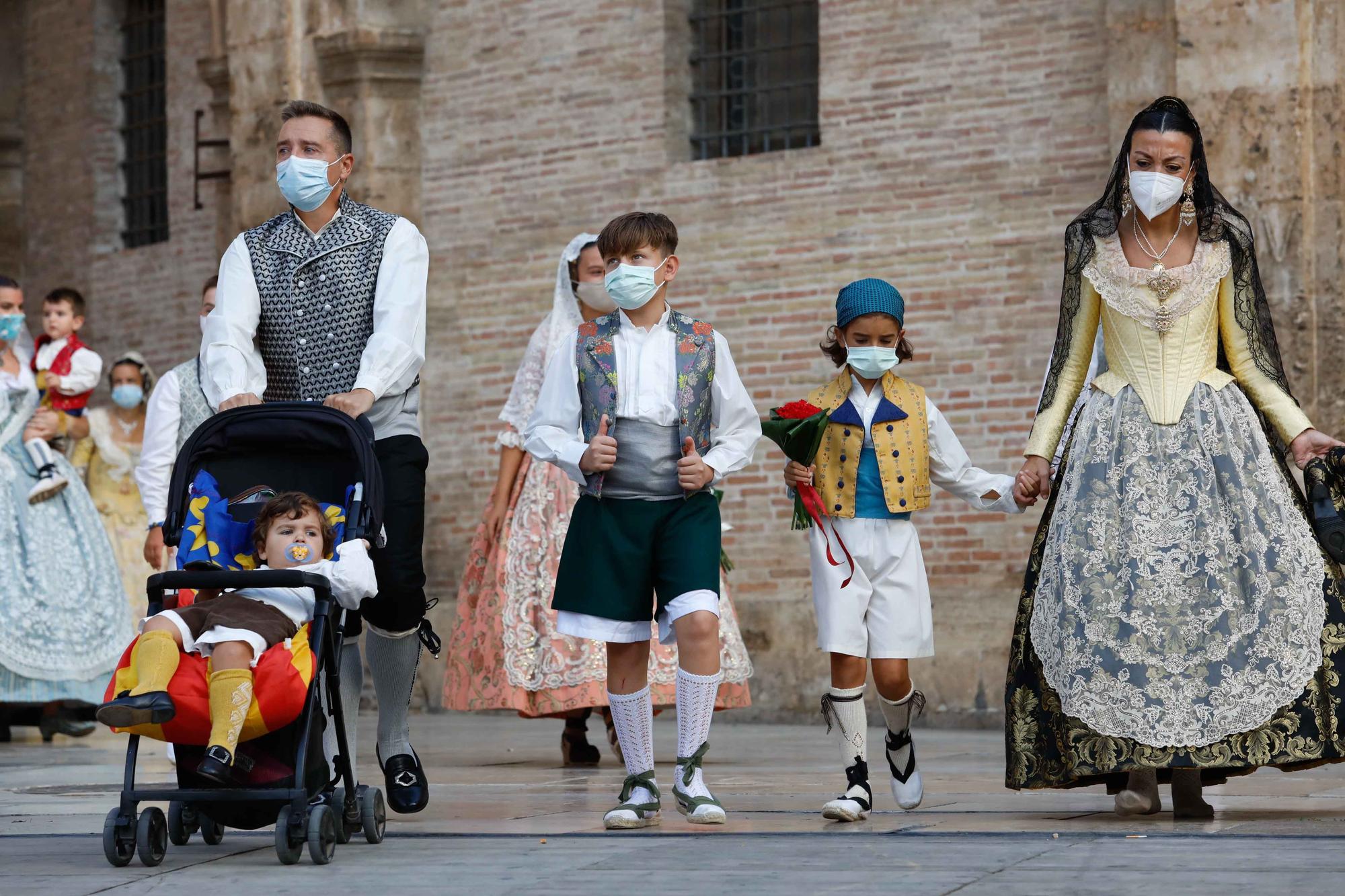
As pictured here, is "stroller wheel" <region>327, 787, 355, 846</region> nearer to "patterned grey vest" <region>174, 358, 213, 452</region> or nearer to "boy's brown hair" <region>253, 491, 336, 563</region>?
"boy's brown hair" <region>253, 491, 336, 563</region>

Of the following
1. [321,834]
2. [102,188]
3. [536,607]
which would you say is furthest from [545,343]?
[102,188]

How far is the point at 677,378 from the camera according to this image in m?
6.16

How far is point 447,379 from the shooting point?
44.5ft

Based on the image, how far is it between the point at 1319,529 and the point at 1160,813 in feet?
3.09

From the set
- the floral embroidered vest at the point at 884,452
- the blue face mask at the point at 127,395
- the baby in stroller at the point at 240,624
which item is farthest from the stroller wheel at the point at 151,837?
the blue face mask at the point at 127,395

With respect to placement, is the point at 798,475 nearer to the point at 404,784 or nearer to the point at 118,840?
the point at 404,784

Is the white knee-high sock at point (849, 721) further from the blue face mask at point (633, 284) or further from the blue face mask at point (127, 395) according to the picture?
the blue face mask at point (127, 395)

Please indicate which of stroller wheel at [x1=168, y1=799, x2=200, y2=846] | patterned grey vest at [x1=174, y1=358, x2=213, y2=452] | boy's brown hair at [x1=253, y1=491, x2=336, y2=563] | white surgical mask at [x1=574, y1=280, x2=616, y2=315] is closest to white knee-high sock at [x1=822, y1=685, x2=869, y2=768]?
boy's brown hair at [x1=253, y1=491, x2=336, y2=563]

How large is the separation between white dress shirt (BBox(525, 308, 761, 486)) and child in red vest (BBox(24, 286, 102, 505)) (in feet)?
17.7

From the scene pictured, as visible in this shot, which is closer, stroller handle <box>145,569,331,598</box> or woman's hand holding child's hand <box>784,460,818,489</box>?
stroller handle <box>145,569,331,598</box>

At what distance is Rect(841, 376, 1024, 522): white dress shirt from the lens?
21.4ft

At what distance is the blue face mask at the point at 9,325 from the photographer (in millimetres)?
10781

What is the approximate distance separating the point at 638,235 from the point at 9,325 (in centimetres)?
561

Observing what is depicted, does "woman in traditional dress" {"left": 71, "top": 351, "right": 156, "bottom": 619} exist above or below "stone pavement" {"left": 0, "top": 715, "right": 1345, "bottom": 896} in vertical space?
above
